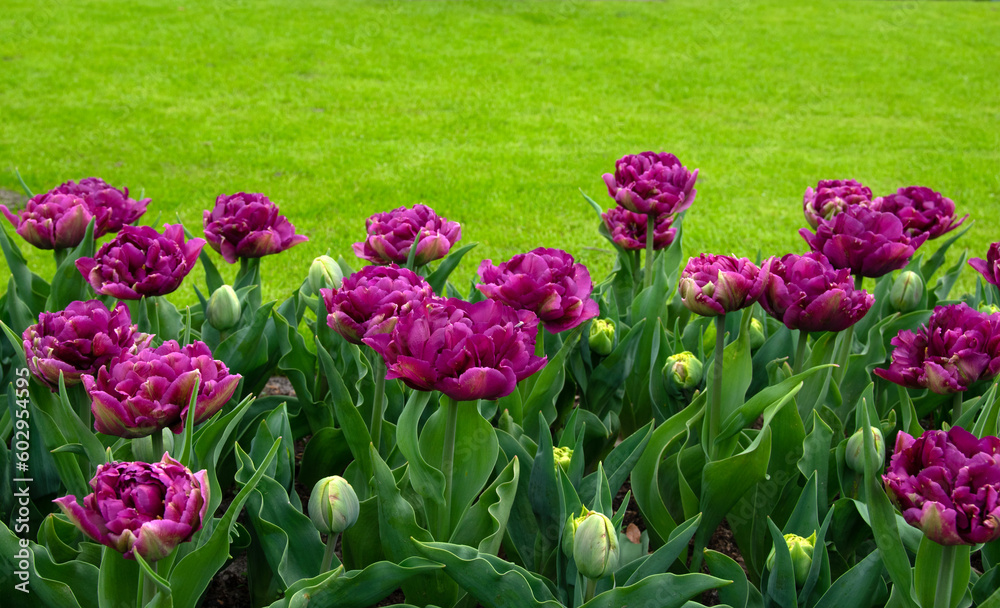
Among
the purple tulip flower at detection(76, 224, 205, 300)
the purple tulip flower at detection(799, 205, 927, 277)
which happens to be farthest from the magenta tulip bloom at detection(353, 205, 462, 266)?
the purple tulip flower at detection(799, 205, 927, 277)

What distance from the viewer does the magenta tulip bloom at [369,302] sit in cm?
147

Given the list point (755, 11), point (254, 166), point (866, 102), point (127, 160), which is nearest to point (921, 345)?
point (254, 166)

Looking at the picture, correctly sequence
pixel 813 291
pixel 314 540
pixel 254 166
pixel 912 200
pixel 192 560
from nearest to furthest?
pixel 192 560, pixel 314 540, pixel 813 291, pixel 912 200, pixel 254 166

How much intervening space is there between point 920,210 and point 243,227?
1.85 metres

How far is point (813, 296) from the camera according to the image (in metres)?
1.64

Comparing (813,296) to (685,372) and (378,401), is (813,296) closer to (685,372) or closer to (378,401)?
(685,372)

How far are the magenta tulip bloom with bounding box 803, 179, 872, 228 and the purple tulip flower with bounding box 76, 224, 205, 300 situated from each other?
1658 millimetres

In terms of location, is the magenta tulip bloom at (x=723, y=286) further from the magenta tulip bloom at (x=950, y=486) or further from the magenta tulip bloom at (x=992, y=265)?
the magenta tulip bloom at (x=992, y=265)

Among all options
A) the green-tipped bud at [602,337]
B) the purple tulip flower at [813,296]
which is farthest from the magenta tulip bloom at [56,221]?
the purple tulip flower at [813,296]

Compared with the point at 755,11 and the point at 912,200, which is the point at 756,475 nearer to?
the point at 912,200

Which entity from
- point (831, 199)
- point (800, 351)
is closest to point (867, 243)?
point (800, 351)

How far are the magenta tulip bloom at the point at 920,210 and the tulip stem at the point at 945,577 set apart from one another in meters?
1.22

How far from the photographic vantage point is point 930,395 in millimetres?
2135

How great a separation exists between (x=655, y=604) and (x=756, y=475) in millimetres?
427
